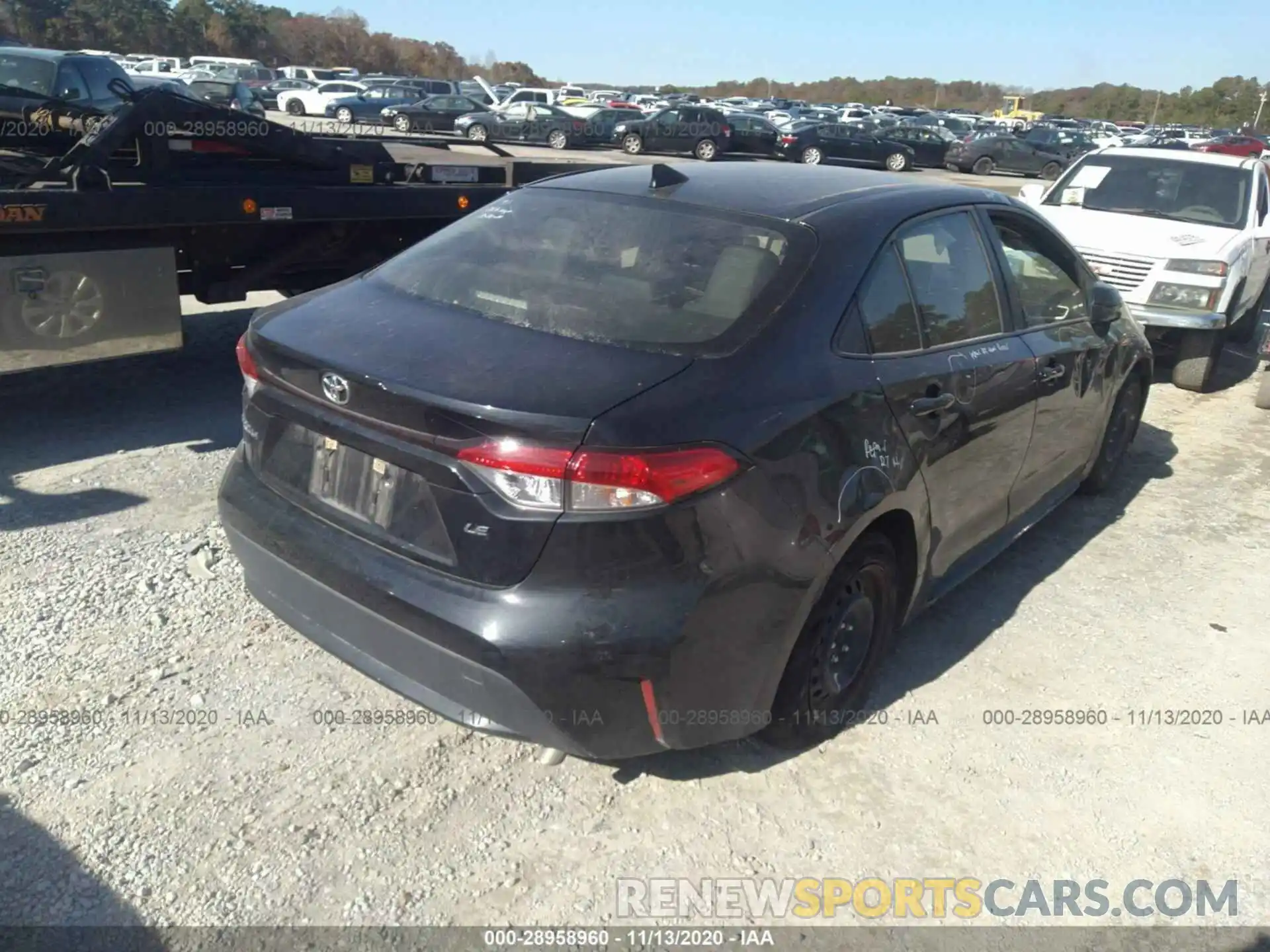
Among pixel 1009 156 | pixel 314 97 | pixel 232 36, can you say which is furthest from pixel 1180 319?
pixel 232 36

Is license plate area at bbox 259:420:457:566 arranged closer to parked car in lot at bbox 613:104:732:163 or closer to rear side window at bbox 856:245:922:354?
rear side window at bbox 856:245:922:354

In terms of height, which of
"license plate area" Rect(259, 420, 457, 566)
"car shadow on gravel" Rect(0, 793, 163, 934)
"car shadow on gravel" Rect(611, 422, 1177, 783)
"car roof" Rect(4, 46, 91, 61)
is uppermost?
"car roof" Rect(4, 46, 91, 61)

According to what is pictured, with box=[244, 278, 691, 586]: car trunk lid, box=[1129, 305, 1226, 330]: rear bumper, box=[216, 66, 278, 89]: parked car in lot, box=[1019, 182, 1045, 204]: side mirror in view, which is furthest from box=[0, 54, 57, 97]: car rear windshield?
box=[216, 66, 278, 89]: parked car in lot

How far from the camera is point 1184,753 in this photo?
11.1ft

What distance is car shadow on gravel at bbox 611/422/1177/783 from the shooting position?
3.11 meters

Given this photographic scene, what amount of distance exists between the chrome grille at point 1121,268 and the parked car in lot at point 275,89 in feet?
127

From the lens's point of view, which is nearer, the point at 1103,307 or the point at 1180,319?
the point at 1103,307

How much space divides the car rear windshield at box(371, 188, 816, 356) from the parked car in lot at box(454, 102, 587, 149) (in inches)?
1199

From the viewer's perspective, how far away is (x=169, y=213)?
5250 millimetres

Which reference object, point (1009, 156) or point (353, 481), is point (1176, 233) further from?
point (1009, 156)

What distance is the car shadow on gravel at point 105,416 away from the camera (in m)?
4.56

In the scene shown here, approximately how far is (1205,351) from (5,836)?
8.40 meters

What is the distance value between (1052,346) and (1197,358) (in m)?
4.87

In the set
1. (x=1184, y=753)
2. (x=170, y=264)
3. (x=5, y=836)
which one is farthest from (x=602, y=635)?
(x=170, y=264)
